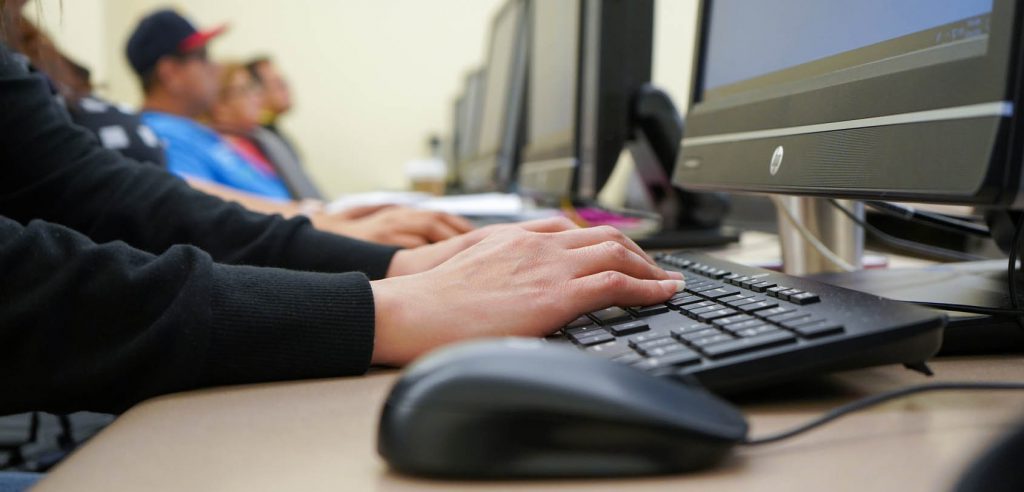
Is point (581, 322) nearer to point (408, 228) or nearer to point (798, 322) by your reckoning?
point (798, 322)

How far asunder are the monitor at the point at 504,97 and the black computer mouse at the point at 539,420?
1438mm

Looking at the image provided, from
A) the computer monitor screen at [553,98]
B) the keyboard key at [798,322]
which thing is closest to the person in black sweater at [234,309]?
the keyboard key at [798,322]

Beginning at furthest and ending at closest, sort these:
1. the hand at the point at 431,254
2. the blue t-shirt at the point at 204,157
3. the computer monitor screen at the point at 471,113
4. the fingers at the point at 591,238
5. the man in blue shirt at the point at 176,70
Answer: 1. the man in blue shirt at the point at 176,70
2. the computer monitor screen at the point at 471,113
3. the blue t-shirt at the point at 204,157
4. the hand at the point at 431,254
5. the fingers at the point at 591,238

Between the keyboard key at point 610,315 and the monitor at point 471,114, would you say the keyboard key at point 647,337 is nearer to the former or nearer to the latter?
the keyboard key at point 610,315

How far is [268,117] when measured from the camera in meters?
4.36

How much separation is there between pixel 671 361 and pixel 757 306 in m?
0.08

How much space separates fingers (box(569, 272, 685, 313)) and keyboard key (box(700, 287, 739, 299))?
2cm

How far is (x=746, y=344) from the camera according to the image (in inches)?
13.0

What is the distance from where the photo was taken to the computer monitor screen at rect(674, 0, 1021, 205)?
36cm

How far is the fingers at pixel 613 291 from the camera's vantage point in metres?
0.43

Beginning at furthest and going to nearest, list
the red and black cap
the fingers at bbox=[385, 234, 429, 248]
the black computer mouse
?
the red and black cap → the fingers at bbox=[385, 234, 429, 248] → the black computer mouse

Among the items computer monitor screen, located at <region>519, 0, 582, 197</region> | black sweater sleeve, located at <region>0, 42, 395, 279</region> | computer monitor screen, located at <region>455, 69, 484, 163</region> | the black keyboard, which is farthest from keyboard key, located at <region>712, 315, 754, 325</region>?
computer monitor screen, located at <region>455, 69, 484, 163</region>

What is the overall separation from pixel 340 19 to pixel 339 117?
55 cm

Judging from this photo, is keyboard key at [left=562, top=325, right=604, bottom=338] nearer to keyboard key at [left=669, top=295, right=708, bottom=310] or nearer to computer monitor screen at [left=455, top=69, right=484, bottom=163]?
keyboard key at [left=669, top=295, right=708, bottom=310]
